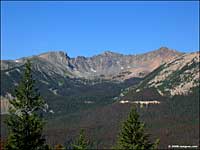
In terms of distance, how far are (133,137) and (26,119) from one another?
808cm

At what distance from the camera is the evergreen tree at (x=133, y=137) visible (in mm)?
33625

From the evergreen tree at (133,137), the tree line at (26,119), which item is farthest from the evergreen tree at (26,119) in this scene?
the evergreen tree at (133,137)

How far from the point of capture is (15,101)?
29109 mm

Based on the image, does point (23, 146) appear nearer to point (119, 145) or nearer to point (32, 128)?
point (32, 128)

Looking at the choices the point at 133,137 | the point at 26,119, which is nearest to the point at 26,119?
the point at 26,119

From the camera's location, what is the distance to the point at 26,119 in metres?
29.1

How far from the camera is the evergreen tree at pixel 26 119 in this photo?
28.5 m

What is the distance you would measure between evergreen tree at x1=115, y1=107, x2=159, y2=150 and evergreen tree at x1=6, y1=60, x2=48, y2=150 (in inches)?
266

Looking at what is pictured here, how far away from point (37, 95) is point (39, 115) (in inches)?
44.8

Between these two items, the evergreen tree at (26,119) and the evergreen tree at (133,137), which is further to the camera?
the evergreen tree at (133,137)

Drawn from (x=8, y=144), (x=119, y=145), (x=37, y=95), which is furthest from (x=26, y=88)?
(x=119, y=145)

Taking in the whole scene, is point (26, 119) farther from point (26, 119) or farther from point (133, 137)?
point (133, 137)

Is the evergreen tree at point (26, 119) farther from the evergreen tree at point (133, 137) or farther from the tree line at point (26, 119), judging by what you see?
the evergreen tree at point (133, 137)

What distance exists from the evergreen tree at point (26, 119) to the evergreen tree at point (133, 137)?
6757mm
